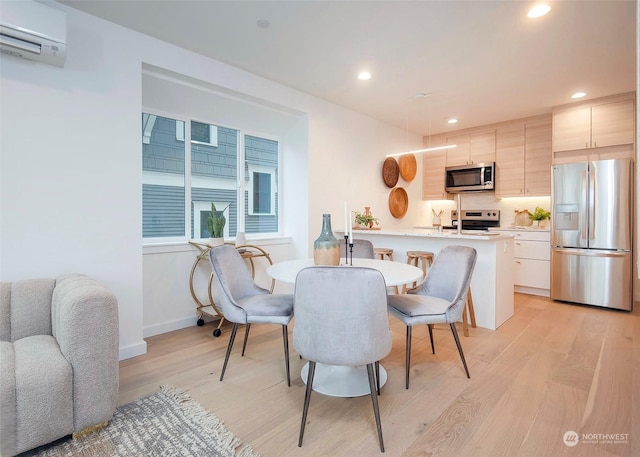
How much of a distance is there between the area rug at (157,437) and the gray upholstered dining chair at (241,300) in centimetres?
42

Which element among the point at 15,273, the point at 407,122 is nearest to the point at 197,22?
the point at 15,273

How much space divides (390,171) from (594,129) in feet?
8.34

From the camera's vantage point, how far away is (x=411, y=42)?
2.68m

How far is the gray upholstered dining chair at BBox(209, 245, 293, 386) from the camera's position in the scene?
2.08 metres

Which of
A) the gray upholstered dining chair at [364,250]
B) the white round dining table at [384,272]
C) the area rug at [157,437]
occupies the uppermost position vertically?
the gray upholstered dining chair at [364,250]

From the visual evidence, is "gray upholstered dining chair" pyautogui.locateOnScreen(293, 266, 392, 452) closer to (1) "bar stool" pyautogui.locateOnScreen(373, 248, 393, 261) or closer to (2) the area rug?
(2) the area rug

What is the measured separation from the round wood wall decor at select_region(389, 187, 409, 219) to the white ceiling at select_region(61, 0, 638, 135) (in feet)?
5.26

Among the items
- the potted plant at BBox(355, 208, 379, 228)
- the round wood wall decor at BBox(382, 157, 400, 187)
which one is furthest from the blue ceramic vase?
the round wood wall decor at BBox(382, 157, 400, 187)

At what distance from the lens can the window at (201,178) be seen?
3139mm

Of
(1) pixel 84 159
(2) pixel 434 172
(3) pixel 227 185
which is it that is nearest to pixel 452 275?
(3) pixel 227 185

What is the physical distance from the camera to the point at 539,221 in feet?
15.3

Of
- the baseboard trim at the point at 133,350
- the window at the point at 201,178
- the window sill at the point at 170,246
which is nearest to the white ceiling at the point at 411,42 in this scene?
the window at the point at 201,178

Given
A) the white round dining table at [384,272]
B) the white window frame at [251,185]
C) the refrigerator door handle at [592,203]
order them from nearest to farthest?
the white round dining table at [384,272]
the refrigerator door handle at [592,203]
the white window frame at [251,185]

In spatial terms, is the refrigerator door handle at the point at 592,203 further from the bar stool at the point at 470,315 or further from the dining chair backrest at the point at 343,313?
the dining chair backrest at the point at 343,313
